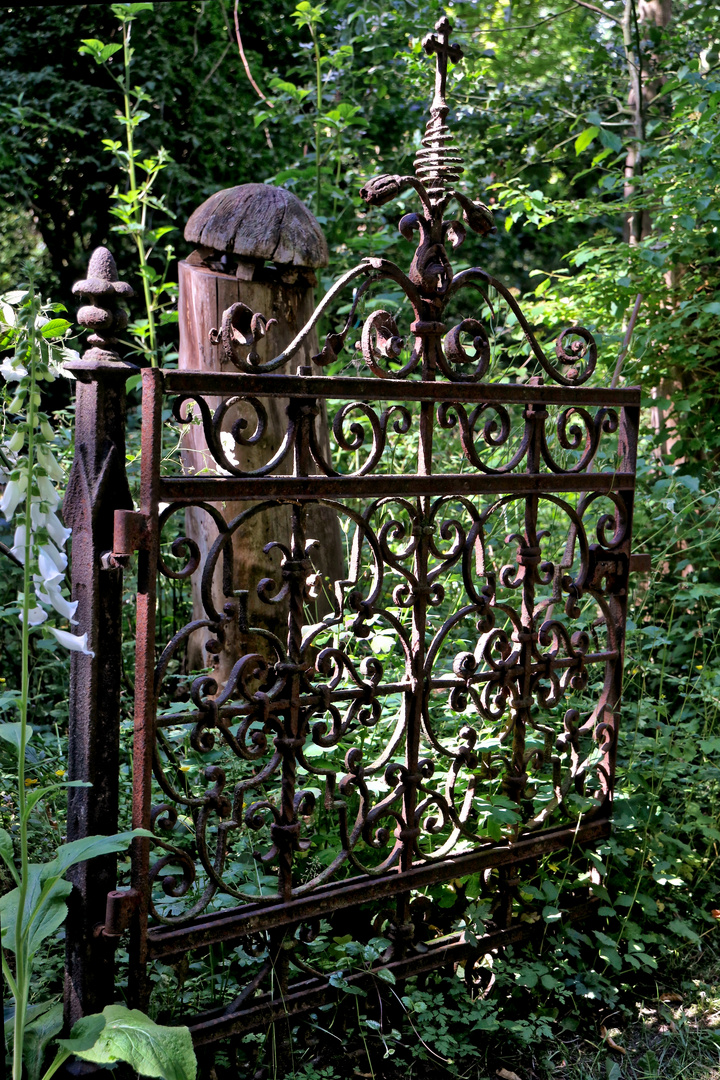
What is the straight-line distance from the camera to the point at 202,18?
22.3 ft

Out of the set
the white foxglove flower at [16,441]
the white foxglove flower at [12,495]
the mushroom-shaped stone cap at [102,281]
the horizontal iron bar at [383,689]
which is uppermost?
the mushroom-shaped stone cap at [102,281]

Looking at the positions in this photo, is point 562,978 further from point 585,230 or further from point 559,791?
point 585,230

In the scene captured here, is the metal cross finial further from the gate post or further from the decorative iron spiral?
the gate post

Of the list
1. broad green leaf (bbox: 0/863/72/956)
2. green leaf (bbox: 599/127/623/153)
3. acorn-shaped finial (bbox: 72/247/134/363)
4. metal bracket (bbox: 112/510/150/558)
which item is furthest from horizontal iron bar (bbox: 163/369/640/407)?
green leaf (bbox: 599/127/623/153)

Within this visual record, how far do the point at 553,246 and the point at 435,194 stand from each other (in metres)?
8.21

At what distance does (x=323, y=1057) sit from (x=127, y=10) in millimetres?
4555

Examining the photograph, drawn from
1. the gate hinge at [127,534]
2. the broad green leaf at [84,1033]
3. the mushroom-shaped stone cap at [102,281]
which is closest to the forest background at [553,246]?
the broad green leaf at [84,1033]

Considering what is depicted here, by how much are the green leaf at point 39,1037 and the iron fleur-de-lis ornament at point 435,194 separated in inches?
70.5

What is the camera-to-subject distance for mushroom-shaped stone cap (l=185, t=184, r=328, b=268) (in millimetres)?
3092

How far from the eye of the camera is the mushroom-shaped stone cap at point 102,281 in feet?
5.83

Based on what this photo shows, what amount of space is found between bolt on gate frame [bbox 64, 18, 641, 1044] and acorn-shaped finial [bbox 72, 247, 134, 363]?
136mm

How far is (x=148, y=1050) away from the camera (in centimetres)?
152

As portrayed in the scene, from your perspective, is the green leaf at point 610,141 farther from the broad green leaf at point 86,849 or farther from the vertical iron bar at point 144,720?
the broad green leaf at point 86,849

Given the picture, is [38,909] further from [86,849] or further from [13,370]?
[13,370]
